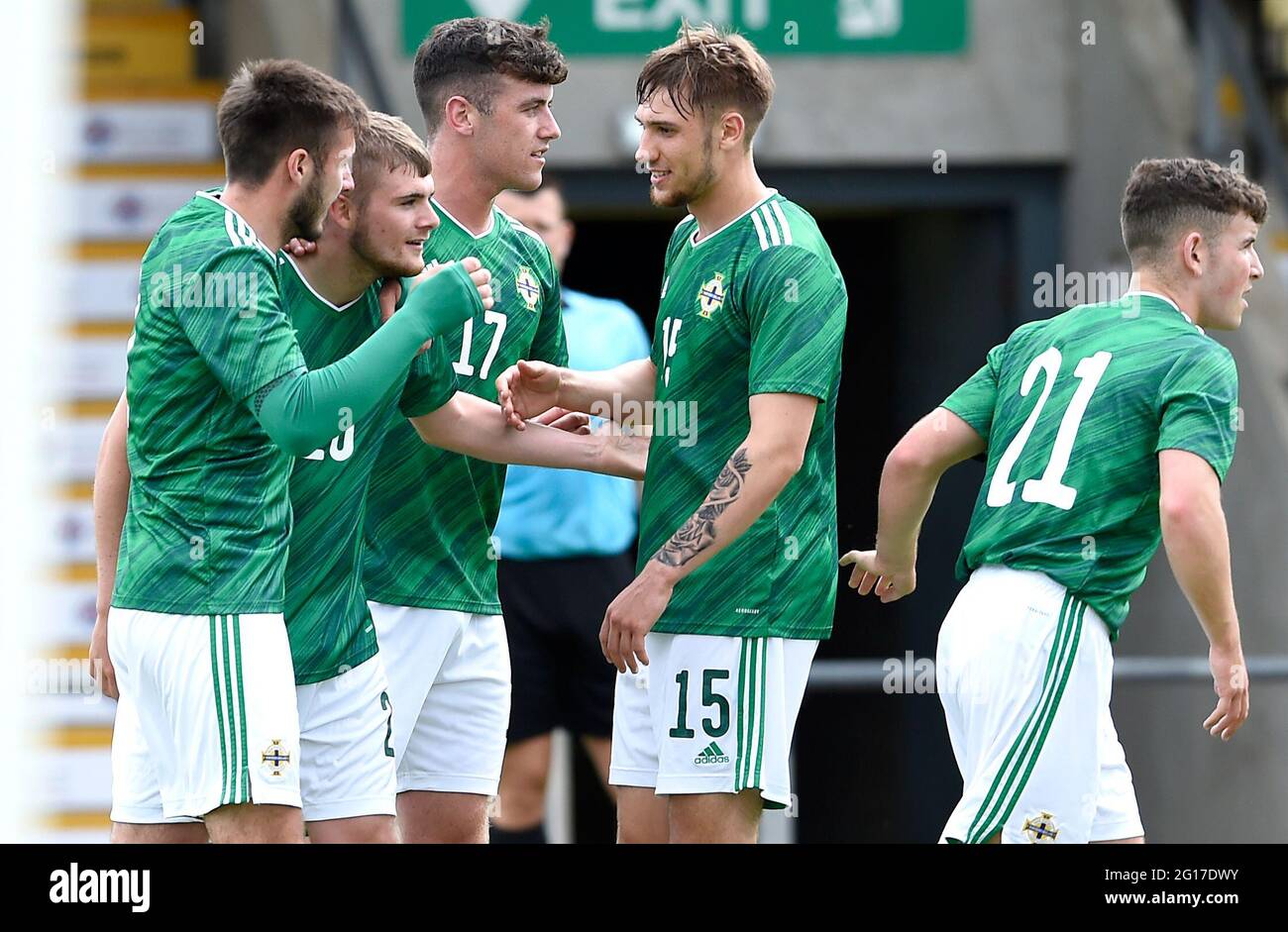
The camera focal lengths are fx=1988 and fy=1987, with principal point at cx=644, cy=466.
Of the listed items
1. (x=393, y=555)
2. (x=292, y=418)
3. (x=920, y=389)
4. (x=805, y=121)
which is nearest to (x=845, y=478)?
(x=920, y=389)

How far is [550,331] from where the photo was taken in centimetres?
469

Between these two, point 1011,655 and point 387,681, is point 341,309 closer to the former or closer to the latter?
point 387,681

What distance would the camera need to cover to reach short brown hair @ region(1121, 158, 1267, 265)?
13.9 feet

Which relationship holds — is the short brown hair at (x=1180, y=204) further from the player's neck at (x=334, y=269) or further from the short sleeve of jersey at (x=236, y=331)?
the short sleeve of jersey at (x=236, y=331)

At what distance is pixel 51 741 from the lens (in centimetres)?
742

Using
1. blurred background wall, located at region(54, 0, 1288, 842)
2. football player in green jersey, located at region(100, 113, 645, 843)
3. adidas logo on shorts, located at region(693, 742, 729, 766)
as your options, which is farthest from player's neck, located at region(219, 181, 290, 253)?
blurred background wall, located at region(54, 0, 1288, 842)

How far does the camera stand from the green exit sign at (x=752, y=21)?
7.76 m

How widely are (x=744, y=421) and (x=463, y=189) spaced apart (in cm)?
92

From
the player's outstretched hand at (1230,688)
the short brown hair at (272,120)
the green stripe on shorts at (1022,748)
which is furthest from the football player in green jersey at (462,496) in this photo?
the player's outstretched hand at (1230,688)

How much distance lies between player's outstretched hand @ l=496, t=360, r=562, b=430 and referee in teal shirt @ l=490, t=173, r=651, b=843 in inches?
64.4

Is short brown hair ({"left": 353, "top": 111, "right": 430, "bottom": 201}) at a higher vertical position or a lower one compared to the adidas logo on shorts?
higher

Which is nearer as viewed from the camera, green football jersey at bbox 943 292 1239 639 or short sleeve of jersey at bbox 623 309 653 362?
green football jersey at bbox 943 292 1239 639

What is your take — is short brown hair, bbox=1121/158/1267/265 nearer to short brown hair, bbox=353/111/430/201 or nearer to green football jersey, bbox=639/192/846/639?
green football jersey, bbox=639/192/846/639
